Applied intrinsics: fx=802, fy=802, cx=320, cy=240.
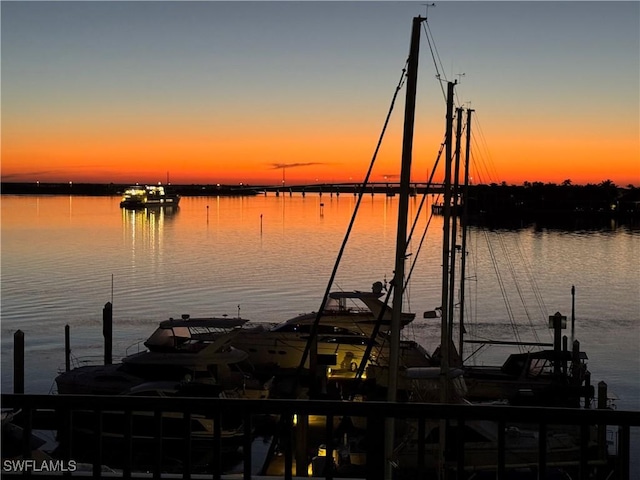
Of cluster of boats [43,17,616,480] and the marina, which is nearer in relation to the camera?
the marina

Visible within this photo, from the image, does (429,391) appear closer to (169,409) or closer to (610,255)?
(169,409)

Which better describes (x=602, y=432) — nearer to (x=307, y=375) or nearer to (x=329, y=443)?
(x=329, y=443)

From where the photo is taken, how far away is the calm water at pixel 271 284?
→ 27.9m

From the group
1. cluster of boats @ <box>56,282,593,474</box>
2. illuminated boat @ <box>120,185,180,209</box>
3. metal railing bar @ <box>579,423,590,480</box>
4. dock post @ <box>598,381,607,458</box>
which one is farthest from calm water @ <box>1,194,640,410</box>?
illuminated boat @ <box>120,185,180,209</box>

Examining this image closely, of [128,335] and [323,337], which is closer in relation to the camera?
[323,337]

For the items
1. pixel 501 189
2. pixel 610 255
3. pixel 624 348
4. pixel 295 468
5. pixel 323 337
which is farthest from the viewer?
pixel 501 189

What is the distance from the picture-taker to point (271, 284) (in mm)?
43500

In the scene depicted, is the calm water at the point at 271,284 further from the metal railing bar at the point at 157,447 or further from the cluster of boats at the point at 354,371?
the metal railing bar at the point at 157,447

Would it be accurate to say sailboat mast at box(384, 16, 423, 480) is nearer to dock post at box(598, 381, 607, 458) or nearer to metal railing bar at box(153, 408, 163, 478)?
dock post at box(598, 381, 607, 458)

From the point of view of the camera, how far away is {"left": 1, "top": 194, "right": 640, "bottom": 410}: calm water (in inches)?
1099

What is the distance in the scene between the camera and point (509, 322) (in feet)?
110

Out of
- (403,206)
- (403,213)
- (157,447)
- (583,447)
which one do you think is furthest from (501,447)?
(403,213)

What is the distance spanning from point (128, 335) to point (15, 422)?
1344 centimetres

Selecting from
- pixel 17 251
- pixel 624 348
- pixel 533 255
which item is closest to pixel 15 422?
pixel 624 348
